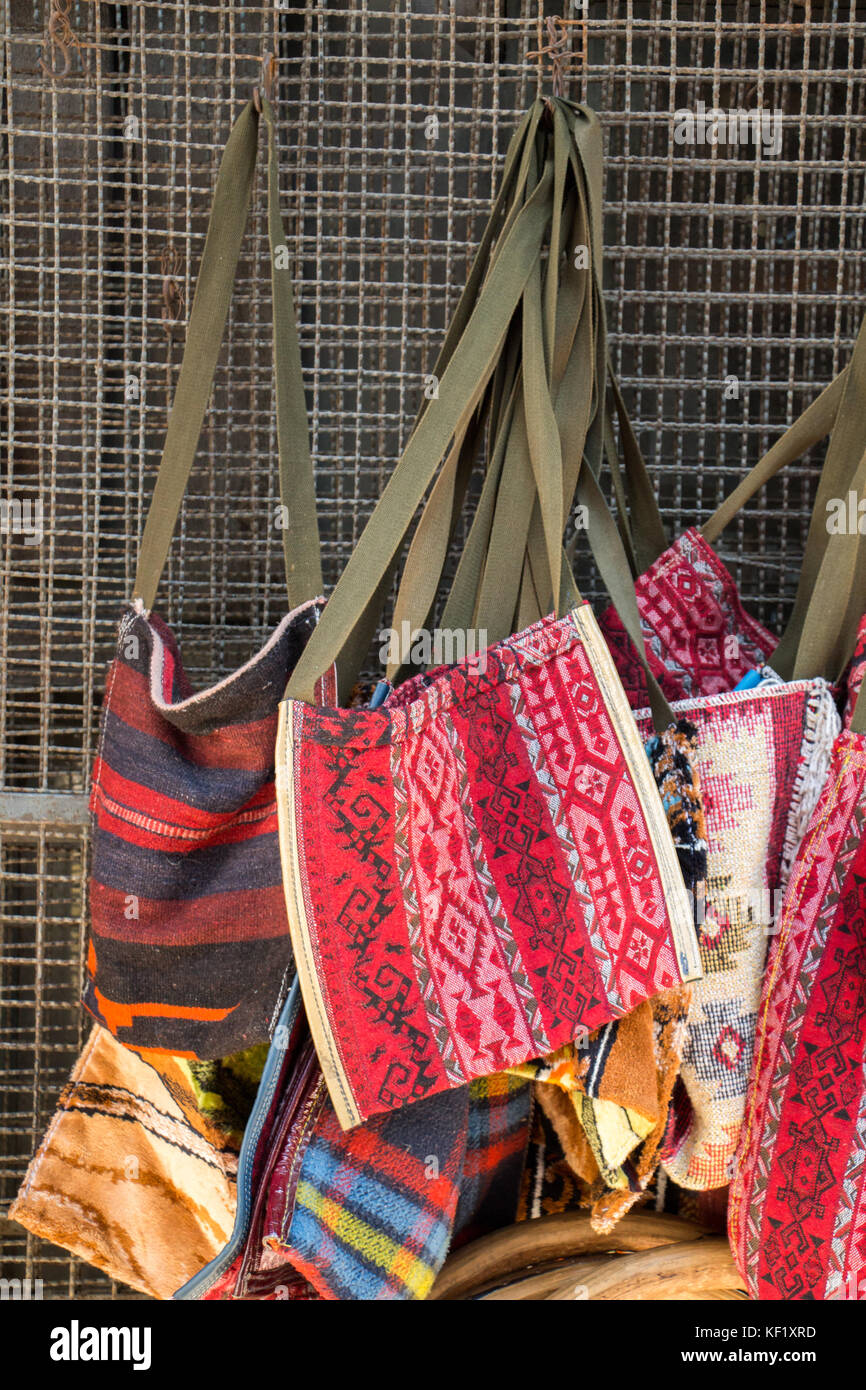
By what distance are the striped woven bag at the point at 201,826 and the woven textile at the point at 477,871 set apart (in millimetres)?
62

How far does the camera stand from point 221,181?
63cm

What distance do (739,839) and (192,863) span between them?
311 mm

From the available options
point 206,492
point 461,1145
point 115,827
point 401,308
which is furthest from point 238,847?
point 401,308

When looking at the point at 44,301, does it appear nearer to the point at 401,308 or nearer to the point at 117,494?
the point at 117,494

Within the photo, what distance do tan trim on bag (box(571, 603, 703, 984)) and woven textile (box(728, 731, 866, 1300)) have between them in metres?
0.07

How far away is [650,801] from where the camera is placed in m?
0.52

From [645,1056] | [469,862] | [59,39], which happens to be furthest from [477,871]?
[59,39]

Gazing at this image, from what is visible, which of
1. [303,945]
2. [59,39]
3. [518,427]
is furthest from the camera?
[59,39]

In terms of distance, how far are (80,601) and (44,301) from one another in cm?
22

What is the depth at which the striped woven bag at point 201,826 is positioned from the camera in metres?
0.58

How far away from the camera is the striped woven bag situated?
1.89 ft

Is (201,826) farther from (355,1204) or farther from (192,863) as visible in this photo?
(355,1204)

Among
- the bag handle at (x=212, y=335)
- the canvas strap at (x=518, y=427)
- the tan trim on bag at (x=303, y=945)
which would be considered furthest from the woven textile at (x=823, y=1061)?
the bag handle at (x=212, y=335)

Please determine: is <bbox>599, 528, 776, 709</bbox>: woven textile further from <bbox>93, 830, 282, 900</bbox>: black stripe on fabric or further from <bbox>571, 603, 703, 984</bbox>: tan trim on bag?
<bbox>93, 830, 282, 900</bbox>: black stripe on fabric
